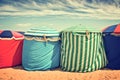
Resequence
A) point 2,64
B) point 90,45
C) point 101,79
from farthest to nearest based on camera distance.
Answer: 1. point 2,64
2. point 90,45
3. point 101,79

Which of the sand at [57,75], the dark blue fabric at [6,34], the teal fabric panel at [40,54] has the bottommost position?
the sand at [57,75]

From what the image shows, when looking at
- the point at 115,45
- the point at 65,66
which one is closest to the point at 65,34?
the point at 65,66

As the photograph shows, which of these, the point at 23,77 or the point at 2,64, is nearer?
the point at 23,77

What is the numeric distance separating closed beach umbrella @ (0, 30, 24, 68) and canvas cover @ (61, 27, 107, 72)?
1855 millimetres

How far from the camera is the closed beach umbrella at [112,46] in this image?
29.0ft

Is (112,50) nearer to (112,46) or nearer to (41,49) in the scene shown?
(112,46)

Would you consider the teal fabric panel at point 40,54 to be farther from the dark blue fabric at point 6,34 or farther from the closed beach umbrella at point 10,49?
the dark blue fabric at point 6,34

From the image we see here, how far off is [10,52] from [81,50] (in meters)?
2.82

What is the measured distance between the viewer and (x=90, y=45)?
8570 mm

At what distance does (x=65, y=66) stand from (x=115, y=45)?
200cm

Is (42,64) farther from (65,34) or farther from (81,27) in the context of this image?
(81,27)

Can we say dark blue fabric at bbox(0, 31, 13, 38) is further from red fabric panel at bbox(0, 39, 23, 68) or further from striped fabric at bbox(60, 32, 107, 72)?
striped fabric at bbox(60, 32, 107, 72)

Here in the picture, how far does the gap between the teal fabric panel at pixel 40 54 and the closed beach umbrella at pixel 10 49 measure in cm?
63

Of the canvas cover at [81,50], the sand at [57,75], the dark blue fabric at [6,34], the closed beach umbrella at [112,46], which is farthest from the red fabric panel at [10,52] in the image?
the closed beach umbrella at [112,46]
